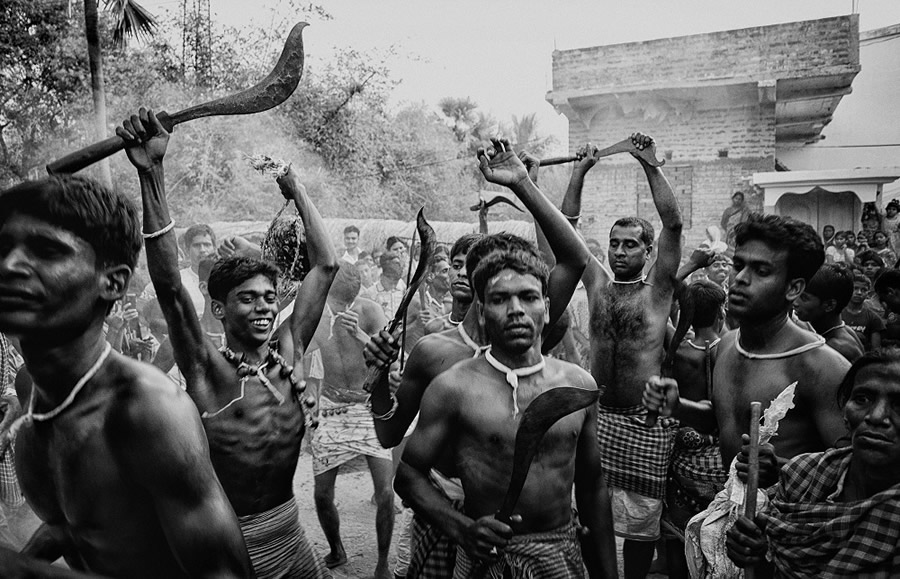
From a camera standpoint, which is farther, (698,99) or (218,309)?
(698,99)

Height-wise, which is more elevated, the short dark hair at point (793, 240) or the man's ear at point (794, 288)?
the short dark hair at point (793, 240)

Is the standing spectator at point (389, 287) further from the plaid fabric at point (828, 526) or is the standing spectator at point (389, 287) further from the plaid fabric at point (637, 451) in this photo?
the plaid fabric at point (828, 526)

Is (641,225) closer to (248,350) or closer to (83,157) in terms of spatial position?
(248,350)

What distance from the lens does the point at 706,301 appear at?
432 cm

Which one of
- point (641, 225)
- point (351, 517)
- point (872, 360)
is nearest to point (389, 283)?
point (351, 517)

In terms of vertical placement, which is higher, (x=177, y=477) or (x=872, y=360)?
(x=872, y=360)

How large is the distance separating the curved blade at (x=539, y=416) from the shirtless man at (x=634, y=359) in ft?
6.88

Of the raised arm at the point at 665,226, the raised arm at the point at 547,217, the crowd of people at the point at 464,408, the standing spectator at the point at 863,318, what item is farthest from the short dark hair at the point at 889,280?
the raised arm at the point at 547,217

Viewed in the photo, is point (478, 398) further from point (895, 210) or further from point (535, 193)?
point (895, 210)

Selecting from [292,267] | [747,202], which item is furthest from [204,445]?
[747,202]

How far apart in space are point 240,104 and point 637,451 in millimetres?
3001

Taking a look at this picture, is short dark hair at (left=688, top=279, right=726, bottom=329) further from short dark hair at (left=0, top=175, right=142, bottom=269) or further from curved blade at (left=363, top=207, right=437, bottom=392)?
short dark hair at (left=0, top=175, right=142, bottom=269)

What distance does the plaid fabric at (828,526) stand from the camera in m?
1.89

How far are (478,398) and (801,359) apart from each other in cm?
133
